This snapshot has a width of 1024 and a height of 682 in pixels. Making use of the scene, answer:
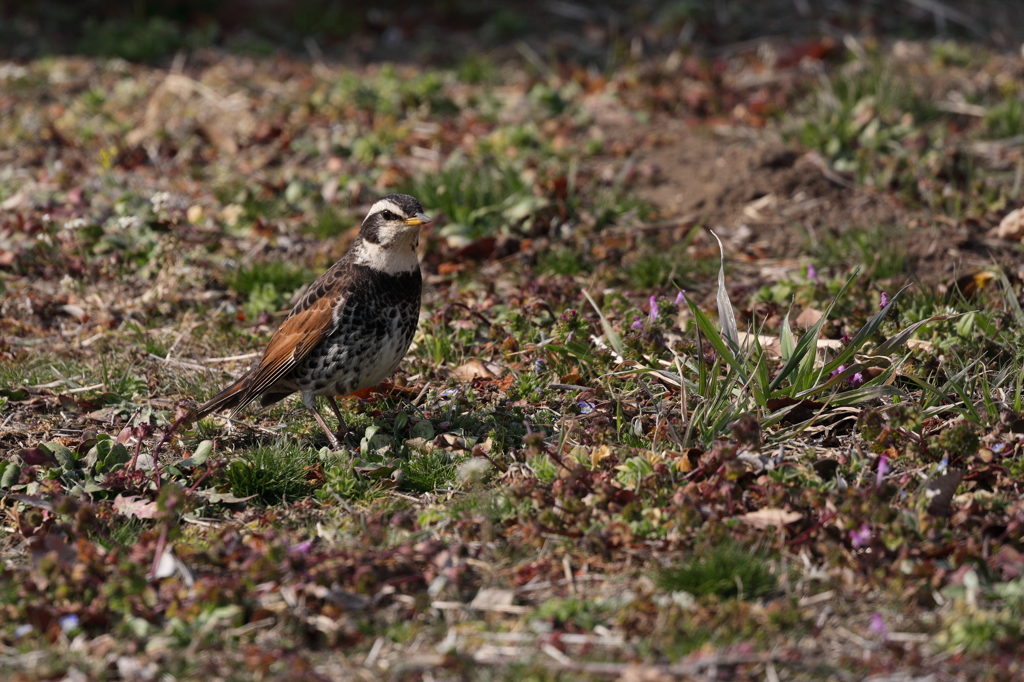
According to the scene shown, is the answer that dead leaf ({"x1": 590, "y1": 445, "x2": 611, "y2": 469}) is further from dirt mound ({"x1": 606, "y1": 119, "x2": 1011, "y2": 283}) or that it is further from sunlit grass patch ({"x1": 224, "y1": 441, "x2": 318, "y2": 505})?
dirt mound ({"x1": 606, "y1": 119, "x2": 1011, "y2": 283})

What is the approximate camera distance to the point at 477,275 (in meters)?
7.94

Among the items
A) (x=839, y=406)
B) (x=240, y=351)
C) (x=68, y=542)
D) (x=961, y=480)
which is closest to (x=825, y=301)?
(x=839, y=406)

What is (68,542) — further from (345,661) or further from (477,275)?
(477,275)

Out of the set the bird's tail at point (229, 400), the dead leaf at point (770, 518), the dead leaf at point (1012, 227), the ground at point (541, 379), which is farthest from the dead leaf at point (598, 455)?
the dead leaf at point (1012, 227)

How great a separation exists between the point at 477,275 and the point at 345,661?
418 cm

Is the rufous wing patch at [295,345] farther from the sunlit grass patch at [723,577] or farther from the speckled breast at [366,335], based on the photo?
the sunlit grass patch at [723,577]

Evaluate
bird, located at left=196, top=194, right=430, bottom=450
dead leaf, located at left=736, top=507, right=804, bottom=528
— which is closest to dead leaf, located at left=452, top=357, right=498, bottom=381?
bird, located at left=196, top=194, right=430, bottom=450

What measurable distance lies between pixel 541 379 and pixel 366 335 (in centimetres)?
107

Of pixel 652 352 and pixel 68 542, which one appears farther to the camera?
pixel 652 352

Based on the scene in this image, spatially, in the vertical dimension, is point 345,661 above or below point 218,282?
below

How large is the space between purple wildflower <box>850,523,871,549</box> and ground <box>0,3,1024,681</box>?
0.8 inches

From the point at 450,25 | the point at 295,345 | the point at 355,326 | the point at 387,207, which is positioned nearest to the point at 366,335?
the point at 355,326

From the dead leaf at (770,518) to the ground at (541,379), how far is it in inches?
0.5

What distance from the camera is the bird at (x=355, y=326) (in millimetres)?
5992
